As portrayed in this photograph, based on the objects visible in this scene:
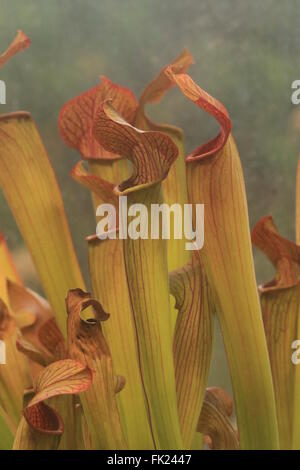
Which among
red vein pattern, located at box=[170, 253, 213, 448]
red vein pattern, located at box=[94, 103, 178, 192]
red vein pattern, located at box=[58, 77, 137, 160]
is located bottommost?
red vein pattern, located at box=[170, 253, 213, 448]

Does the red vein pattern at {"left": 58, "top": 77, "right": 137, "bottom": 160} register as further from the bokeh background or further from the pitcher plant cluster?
the bokeh background

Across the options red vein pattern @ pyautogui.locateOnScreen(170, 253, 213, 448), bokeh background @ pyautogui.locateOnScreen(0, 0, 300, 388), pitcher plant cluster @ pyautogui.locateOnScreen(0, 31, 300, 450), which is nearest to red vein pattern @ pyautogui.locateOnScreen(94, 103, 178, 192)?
pitcher plant cluster @ pyautogui.locateOnScreen(0, 31, 300, 450)

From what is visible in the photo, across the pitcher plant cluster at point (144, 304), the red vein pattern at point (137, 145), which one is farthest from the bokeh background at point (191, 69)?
the red vein pattern at point (137, 145)

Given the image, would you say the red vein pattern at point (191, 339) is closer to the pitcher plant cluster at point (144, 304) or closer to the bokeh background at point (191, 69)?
the pitcher plant cluster at point (144, 304)

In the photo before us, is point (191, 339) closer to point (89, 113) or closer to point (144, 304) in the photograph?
point (144, 304)
